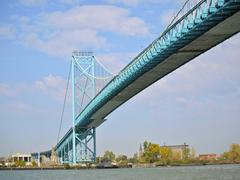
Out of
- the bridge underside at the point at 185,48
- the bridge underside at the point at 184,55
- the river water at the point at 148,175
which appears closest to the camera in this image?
the bridge underside at the point at 185,48

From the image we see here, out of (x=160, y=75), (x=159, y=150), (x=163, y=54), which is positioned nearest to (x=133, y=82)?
(x=160, y=75)

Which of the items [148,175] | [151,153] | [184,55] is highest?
[184,55]

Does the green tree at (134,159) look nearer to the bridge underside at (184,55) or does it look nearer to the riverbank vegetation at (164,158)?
the riverbank vegetation at (164,158)

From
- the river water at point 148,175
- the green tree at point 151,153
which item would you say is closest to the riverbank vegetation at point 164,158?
the green tree at point 151,153

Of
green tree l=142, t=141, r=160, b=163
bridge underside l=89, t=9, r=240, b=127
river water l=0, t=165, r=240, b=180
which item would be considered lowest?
river water l=0, t=165, r=240, b=180

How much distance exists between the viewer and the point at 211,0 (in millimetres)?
18844

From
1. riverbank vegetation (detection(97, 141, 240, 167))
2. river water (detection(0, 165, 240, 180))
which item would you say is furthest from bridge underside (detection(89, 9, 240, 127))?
riverbank vegetation (detection(97, 141, 240, 167))

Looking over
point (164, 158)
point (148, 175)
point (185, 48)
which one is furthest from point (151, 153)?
point (185, 48)

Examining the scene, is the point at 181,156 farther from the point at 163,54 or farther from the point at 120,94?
the point at 163,54

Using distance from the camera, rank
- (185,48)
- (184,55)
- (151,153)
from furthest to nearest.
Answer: (151,153), (184,55), (185,48)

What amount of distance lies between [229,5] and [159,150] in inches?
2186

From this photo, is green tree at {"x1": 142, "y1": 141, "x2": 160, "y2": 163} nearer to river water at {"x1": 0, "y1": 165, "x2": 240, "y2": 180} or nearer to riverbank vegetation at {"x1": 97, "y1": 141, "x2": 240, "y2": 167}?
riverbank vegetation at {"x1": 97, "y1": 141, "x2": 240, "y2": 167}

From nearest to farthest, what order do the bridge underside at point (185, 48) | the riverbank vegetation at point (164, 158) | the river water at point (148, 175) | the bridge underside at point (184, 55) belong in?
the bridge underside at point (185, 48), the bridge underside at point (184, 55), the river water at point (148, 175), the riverbank vegetation at point (164, 158)

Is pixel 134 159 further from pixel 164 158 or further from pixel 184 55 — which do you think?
pixel 184 55
